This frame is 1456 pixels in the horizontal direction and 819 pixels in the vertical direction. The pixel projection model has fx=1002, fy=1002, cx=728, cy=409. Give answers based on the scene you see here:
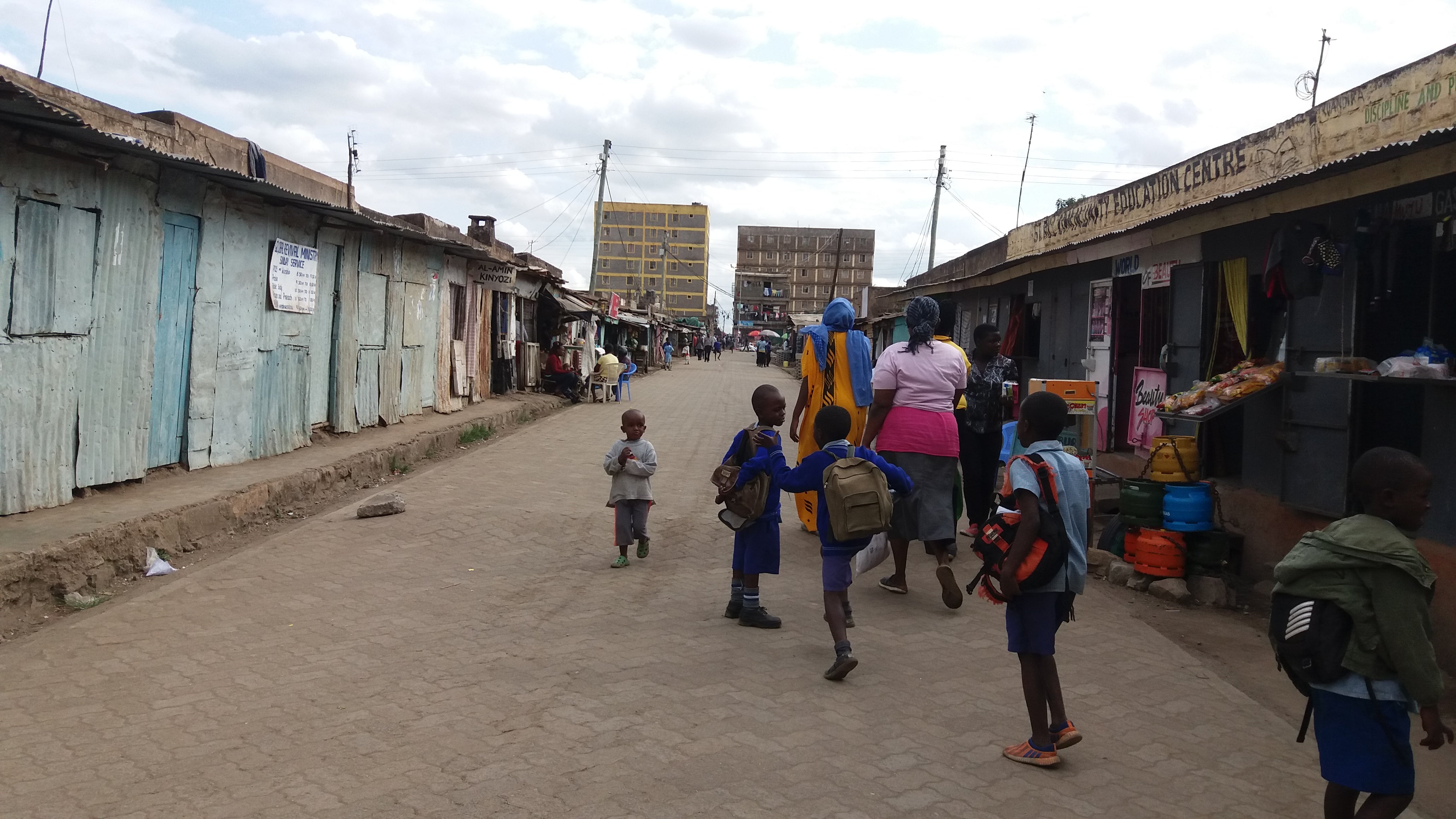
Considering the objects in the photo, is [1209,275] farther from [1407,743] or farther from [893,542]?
[1407,743]

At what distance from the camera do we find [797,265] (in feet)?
418

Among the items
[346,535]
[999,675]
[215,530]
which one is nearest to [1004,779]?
[999,675]

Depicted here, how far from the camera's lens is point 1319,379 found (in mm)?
6691

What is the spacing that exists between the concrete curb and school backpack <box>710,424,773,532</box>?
3.99 metres

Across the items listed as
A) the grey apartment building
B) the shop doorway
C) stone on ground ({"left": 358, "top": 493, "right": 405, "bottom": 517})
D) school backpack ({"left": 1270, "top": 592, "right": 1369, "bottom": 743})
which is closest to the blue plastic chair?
the shop doorway

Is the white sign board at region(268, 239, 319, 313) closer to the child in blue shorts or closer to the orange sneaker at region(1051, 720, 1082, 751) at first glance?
the child in blue shorts

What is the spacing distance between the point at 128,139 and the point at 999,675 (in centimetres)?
674

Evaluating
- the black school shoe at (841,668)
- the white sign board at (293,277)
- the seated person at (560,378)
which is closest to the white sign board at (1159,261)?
the black school shoe at (841,668)

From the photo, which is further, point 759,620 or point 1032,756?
point 759,620

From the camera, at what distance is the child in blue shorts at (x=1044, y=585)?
3697 mm

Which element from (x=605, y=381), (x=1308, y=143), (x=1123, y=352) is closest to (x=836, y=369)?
(x=1308, y=143)

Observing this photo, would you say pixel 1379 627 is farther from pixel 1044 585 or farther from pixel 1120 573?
pixel 1120 573

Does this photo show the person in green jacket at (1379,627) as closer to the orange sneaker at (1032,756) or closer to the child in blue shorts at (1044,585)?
the child in blue shorts at (1044,585)

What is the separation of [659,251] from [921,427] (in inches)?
5279
